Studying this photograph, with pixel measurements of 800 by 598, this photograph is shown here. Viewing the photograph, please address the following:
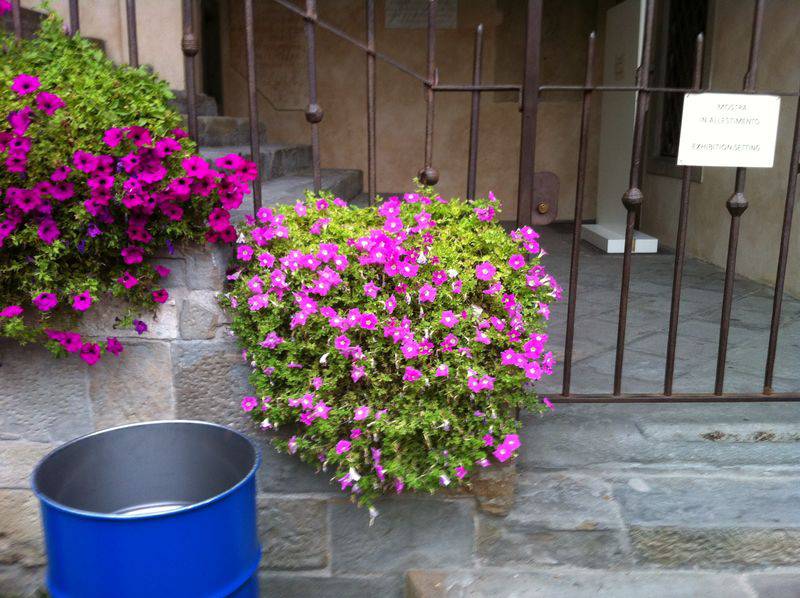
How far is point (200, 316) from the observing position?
2.14m

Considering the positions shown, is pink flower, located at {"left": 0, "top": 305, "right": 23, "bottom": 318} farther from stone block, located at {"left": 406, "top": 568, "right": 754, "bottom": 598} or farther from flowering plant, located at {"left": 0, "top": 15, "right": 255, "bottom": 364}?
stone block, located at {"left": 406, "top": 568, "right": 754, "bottom": 598}

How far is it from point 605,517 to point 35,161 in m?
1.76

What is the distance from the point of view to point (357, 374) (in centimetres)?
189

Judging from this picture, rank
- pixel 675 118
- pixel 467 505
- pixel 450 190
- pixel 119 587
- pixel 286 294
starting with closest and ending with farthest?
pixel 119 587
pixel 286 294
pixel 467 505
pixel 675 118
pixel 450 190

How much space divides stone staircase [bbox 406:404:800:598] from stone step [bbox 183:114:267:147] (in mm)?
3001

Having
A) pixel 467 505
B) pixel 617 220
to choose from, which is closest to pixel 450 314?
pixel 467 505

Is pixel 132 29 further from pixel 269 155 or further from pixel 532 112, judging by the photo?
pixel 269 155

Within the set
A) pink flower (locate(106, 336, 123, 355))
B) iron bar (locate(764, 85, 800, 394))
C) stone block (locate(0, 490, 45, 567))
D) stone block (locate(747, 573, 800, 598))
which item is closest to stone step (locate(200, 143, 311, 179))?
pink flower (locate(106, 336, 123, 355))

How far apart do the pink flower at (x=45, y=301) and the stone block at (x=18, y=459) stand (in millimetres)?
480

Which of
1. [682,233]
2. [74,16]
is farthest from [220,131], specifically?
[682,233]

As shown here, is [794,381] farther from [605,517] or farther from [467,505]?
[467,505]

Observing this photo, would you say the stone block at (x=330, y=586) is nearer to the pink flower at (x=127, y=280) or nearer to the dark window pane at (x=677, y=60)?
the pink flower at (x=127, y=280)

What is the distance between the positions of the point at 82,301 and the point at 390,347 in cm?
77

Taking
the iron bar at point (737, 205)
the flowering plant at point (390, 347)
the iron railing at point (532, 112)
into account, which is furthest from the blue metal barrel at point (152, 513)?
the iron bar at point (737, 205)
